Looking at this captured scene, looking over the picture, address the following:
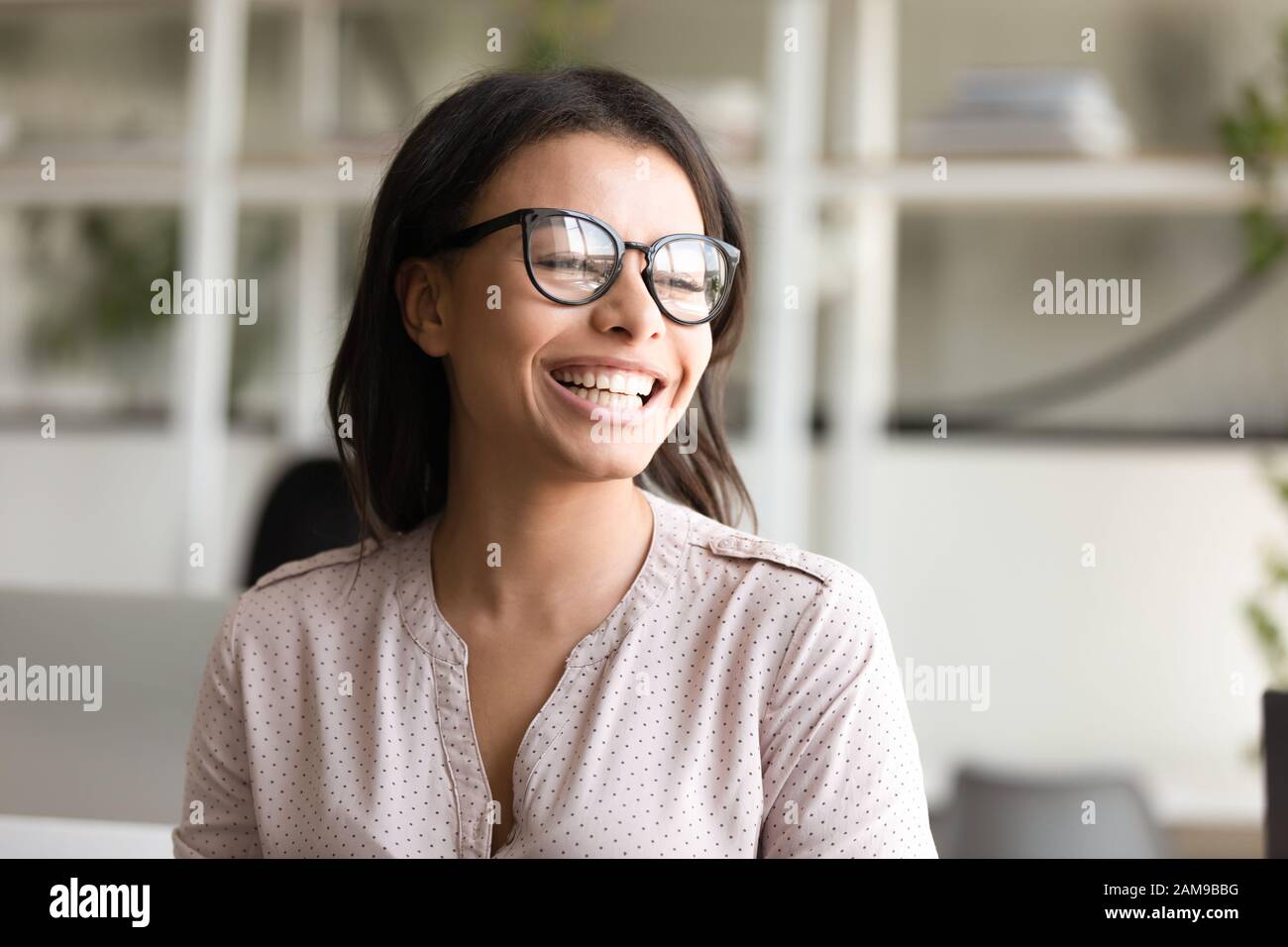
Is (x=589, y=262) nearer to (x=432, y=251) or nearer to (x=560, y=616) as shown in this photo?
(x=432, y=251)

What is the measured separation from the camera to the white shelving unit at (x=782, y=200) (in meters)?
2.99

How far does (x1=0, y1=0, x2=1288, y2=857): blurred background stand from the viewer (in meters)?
3.04

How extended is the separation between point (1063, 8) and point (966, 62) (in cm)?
28

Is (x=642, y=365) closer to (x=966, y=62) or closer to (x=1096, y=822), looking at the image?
(x=1096, y=822)

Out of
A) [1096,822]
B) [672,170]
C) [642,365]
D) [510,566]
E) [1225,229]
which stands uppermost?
[1225,229]

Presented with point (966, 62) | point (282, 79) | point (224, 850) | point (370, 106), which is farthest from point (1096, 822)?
point (282, 79)

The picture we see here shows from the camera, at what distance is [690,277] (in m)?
1.07

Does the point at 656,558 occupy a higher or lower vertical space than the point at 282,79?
lower

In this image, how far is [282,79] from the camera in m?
3.77

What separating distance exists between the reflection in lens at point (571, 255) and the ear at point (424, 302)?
0.15 meters

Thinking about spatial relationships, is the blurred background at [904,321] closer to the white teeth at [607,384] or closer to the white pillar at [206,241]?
the white pillar at [206,241]

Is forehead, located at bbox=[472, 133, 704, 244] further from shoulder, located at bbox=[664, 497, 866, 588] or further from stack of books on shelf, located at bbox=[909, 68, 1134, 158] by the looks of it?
stack of books on shelf, located at bbox=[909, 68, 1134, 158]
